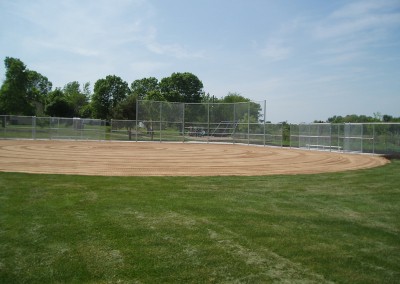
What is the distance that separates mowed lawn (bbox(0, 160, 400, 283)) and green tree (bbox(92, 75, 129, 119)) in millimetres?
67692

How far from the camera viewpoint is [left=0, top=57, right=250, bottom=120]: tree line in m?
49.8

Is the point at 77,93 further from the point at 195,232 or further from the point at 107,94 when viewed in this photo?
the point at 195,232

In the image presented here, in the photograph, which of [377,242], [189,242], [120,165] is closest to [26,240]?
[189,242]

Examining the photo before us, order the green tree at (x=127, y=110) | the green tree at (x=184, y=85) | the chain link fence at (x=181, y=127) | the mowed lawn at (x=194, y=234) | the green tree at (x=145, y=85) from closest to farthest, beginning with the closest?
the mowed lawn at (x=194, y=234) → the chain link fence at (x=181, y=127) → the green tree at (x=127, y=110) → the green tree at (x=184, y=85) → the green tree at (x=145, y=85)

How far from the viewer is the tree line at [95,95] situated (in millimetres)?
49812

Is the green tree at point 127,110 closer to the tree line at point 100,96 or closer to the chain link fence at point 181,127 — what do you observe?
the tree line at point 100,96

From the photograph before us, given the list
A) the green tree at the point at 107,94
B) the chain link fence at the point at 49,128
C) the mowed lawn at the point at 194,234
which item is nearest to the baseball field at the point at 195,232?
the mowed lawn at the point at 194,234

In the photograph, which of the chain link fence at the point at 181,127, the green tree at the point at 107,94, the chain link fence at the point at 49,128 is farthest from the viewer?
the green tree at the point at 107,94

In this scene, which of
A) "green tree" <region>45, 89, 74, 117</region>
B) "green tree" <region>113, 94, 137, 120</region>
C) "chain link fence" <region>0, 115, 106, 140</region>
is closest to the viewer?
"chain link fence" <region>0, 115, 106, 140</region>

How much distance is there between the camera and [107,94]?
75.8 m

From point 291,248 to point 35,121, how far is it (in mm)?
33383

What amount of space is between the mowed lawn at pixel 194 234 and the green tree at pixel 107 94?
6769 cm

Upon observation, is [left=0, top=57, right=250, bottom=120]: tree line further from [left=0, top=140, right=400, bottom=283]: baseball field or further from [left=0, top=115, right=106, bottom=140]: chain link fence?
[left=0, top=140, right=400, bottom=283]: baseball field

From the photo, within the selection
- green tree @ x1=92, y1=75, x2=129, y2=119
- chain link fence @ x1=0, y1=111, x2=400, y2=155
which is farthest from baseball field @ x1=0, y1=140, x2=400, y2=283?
green tree @ x1=92, y1=75, x2=129, y2=119
